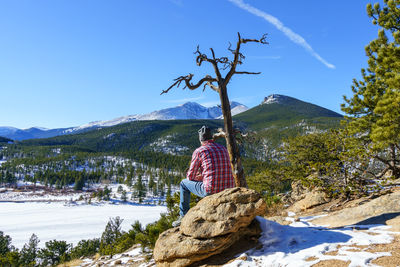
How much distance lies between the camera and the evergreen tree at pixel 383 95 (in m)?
8.75

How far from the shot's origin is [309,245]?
16.3ft

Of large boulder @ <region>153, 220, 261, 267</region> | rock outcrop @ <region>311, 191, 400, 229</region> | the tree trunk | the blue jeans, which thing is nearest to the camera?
large boulder @ <region>153, 220, 261, 267</region>

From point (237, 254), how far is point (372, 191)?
24.2 feet

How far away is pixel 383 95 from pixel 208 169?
8348 millimetres

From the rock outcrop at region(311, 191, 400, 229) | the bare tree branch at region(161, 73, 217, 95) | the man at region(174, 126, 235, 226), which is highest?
the bare tree branch at region(161, 73, 217, 95)

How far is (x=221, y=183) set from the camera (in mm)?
5852

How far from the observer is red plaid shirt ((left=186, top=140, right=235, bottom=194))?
560cm

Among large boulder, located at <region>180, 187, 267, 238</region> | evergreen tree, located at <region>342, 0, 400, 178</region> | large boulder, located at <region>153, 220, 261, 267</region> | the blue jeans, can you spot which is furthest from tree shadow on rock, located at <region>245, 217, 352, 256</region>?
evergreen tree, located at <region>342, 0, 400, 178</region>

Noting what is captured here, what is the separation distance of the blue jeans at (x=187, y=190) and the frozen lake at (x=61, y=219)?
253 ft

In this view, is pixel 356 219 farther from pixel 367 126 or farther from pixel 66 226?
pixel 66 226

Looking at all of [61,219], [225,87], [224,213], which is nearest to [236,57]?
[225,87]

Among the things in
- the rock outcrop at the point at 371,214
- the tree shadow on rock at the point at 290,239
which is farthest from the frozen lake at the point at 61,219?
the tree shadow on rock at the point at 290,239

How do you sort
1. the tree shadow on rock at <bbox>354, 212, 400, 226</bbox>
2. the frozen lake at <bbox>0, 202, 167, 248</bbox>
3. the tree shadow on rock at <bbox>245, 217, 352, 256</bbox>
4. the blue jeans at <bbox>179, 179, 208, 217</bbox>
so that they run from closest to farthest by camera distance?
the tree shadow on rock at <bbox>245, 217, 352, 256</bbox> < the blue jeans at <bbox>179, 179, 208, 217</bbox> < the tree shadow on rock at <bbox>354, 212, 400, 226</bbox> < the frozen lake at <bbox>0, 202, 167, 248</bbox>

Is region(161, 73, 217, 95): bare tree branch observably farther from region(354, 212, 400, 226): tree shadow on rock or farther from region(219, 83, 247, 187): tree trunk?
region(354, 212, 400, 226): tree shadow on rock
